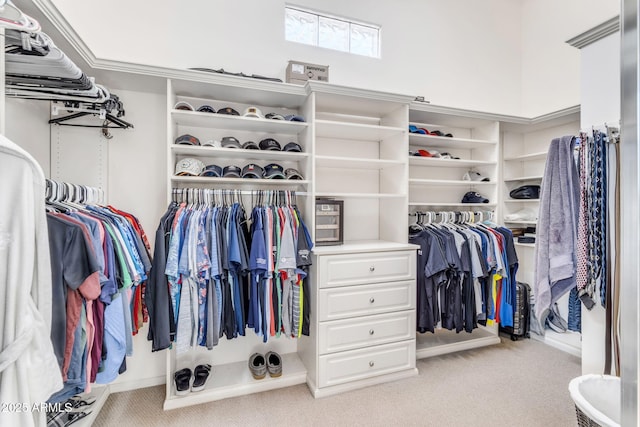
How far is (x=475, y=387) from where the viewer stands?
2.23 m

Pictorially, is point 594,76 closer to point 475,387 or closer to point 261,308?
point 475,387

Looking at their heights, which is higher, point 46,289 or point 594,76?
point 594,76

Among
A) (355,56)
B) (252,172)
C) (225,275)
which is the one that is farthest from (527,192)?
(225,275)

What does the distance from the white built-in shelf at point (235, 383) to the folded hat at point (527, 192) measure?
9.28 feet

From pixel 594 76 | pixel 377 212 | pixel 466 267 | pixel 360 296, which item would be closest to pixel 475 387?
pixel 466 267

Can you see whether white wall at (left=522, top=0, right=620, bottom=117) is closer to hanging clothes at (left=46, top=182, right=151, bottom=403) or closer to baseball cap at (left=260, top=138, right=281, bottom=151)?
baseball cap at (left=260, top=138, right=281, bottom=151)

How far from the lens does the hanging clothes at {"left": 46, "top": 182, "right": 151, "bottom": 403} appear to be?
48.0 inches

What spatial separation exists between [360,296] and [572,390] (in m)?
1.24

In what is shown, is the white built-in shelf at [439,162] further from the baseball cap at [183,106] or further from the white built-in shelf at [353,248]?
the baseball cap at [183,106]

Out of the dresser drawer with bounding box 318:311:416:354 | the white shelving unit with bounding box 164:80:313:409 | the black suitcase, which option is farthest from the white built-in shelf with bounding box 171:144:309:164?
the black suitcase

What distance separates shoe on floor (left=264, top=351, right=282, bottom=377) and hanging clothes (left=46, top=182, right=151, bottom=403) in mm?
1059

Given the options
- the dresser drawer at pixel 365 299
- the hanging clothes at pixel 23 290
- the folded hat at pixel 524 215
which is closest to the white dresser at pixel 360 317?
the dresser drawer at pixel 365 299

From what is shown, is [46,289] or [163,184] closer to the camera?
[46,289]

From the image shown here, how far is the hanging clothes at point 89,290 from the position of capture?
122 centimetres
